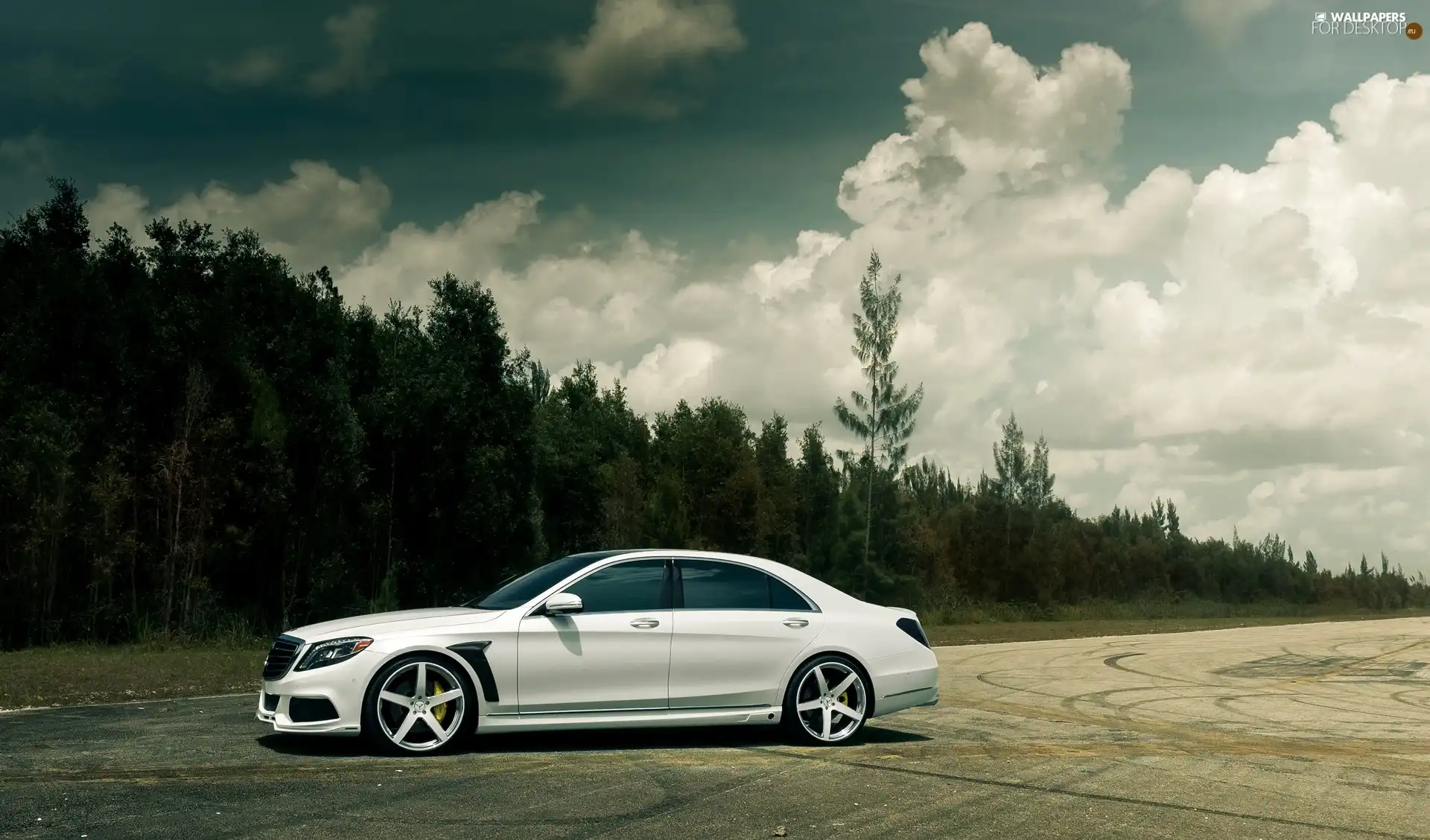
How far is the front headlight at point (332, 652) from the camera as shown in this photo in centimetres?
939

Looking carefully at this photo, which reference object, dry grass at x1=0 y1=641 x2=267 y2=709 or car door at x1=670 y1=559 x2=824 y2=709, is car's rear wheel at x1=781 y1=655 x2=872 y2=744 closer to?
car door at x1=670 y1=559 x2=824 y2=709

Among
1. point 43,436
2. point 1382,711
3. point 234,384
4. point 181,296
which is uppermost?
point 181,296

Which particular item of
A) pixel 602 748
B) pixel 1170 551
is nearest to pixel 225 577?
pixel 602 748

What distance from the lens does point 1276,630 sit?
35688 mm

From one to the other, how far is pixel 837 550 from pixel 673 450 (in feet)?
78.5

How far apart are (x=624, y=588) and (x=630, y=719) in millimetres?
1006

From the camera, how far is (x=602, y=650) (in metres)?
9.99

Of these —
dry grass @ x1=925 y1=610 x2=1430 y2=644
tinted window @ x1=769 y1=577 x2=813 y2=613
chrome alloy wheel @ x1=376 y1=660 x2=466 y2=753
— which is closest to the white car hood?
chrome alloy wheel @ x1=376 y1=660 x2=466 y2=753

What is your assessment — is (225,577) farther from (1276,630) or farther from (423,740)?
(423,740)

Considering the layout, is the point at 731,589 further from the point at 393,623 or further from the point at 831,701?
the point at 393,623

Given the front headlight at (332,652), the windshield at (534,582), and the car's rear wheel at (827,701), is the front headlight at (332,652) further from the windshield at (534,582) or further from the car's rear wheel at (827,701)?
the car's rear wheel at (827,701)

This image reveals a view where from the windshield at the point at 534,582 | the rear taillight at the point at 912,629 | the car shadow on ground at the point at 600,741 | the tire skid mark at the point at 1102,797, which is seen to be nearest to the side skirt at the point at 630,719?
the car shadow on ground at the point at 600,741

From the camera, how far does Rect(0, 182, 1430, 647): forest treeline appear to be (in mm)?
35344

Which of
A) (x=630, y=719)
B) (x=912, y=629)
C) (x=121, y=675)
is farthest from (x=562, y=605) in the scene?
(x=121, y=675)
